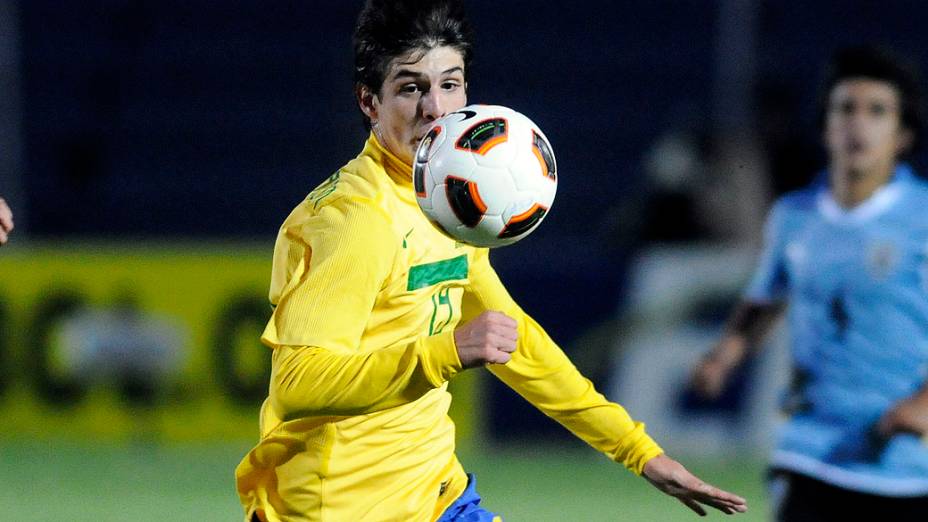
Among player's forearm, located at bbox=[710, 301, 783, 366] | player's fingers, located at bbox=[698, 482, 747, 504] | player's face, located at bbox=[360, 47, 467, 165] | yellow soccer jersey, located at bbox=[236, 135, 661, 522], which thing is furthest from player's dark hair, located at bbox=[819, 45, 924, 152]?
player's face, located at bbox=[360, 47, 467, 165]

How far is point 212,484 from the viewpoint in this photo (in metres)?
9.05

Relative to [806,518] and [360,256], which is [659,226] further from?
[360,256]

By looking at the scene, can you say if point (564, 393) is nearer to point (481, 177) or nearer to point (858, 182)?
point (481, 177)

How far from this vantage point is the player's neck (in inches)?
211

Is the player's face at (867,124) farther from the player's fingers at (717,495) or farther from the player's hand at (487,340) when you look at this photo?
the player's hand at (487,340)

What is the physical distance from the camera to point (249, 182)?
1270 cm

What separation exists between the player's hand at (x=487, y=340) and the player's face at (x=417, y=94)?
0.63 metres

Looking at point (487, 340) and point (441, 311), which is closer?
point (487, 340)

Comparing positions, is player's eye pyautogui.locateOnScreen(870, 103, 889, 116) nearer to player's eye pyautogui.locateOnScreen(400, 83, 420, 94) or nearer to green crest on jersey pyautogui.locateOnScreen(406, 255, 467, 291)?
green crest on jersey pyautogui.locateOnScreen(406, 255, 467, 291)

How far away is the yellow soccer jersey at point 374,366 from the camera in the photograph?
11.4 feet

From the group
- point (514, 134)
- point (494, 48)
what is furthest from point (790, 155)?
point (514, 134)

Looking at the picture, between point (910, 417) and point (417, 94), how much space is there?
2.03 m

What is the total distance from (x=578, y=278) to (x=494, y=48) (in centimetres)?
335

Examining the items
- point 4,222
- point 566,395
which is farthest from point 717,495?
point 4,222
